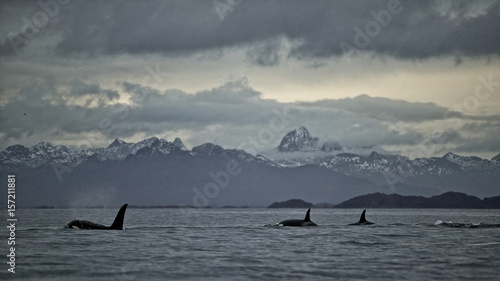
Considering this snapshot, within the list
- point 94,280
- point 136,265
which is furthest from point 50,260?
point 94,280

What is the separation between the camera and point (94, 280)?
84.0 feet

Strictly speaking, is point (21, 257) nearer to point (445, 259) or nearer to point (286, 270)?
point (286, 270)

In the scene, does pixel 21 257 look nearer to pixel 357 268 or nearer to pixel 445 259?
pixel 357 268

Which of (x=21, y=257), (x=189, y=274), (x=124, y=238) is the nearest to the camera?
(x=189, y=274)

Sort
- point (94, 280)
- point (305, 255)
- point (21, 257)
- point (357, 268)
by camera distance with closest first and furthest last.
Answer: point (94, 280) < point (357, 268) < point (21, 257) < point (305, 255)

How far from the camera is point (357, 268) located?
98.1 feet

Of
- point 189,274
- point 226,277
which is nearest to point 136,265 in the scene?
point 189,274

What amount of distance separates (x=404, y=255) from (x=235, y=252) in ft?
33.3

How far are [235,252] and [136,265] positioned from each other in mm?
8733

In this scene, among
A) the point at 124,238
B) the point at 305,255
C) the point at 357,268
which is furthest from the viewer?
the point at 124,238

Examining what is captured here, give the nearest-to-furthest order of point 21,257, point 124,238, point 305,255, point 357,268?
point 357,268, point 21,257, point 305,255, point 124,238

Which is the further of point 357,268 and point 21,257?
point 21,257

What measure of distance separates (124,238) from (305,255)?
17.7 metres

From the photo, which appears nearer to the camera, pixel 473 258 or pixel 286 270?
pixel 286 270
